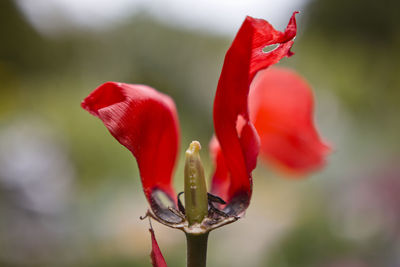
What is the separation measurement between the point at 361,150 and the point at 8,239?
220cm

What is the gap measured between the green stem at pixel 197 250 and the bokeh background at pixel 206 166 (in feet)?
2.05

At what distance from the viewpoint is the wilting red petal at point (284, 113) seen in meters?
0.50

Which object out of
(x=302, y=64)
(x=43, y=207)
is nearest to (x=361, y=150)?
(x=43, y=207)

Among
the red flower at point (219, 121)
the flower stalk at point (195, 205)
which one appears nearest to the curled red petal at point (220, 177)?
the red flower at point (219, 121)

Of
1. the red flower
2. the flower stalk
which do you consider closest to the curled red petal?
the red flower

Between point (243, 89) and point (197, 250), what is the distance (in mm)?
126

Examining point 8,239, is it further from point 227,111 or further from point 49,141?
point 227,111

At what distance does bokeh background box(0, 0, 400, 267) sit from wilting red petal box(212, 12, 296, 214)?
578 millimetres

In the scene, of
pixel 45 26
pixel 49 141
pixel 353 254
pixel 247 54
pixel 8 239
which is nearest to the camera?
pixel 247 54

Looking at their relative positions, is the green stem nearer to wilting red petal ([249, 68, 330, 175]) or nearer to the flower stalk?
the flower stalk

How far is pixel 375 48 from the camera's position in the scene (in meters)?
4.79

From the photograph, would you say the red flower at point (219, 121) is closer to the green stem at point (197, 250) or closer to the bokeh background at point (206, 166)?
the green stem at point (197, 250)

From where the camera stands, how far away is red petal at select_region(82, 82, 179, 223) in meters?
0.33

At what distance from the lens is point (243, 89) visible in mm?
321
